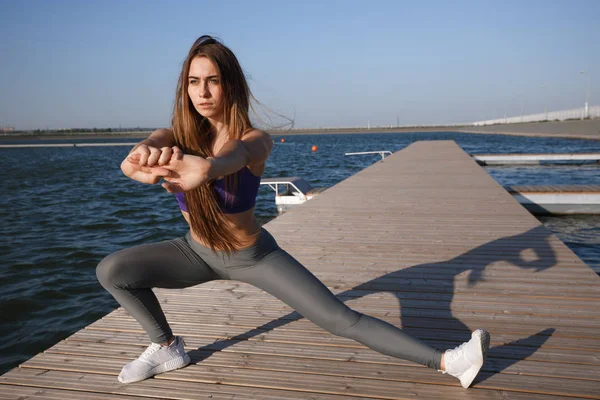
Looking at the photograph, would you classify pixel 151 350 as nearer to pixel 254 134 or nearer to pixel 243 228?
pixel 243 228

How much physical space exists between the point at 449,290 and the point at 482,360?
5.57 ft

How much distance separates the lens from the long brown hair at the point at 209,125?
2.35m

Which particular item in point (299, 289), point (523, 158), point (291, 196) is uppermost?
point (299, 289)

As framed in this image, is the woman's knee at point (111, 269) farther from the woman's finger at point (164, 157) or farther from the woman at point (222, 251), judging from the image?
the woman's finger at point (164, 157)

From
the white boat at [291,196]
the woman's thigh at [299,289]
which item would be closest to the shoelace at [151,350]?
the woman's thigh at [299,289]

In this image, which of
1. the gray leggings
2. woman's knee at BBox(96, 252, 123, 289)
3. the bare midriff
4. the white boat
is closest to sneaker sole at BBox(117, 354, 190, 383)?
the gray leggings

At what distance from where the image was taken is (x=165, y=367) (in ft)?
9.11

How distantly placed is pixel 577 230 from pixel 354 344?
9.00 metres

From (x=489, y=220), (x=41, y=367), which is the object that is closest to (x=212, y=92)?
(x=41, y=367)

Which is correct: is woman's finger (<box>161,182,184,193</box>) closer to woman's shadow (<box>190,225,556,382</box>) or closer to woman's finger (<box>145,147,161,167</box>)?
woman's finger (<box>145,147,161,167</box>)

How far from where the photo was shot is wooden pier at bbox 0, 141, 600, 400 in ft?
8.61

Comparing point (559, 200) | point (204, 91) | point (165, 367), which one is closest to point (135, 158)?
point (204, 91)

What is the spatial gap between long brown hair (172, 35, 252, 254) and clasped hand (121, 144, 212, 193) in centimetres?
49

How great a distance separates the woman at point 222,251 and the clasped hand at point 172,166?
17.4 inches
